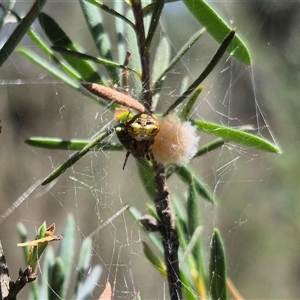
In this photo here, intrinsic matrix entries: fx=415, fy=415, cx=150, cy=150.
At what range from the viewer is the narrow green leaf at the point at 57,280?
60 centimetres

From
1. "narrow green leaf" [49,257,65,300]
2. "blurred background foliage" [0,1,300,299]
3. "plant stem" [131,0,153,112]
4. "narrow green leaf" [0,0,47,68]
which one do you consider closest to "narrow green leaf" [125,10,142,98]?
"plant stem" [131,0,153,112]

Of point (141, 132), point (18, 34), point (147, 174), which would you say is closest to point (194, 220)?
point (147, 174)

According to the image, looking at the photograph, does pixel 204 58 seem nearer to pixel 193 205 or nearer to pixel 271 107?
pixel 271 107

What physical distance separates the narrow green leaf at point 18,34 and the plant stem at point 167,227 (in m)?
0.20

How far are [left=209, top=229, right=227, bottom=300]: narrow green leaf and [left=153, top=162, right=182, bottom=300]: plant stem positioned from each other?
4 centimetres

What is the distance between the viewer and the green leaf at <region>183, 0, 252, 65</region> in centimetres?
46

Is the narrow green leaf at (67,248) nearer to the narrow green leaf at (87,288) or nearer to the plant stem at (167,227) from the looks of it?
the narrow green leaf at (87,288)

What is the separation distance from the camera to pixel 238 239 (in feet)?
6.80

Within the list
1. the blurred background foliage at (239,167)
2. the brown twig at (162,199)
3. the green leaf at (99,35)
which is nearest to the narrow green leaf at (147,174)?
the brown twig at (162,199)

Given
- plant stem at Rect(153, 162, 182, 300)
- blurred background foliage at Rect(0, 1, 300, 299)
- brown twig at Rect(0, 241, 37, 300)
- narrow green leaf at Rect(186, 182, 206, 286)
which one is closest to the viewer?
brown twig at Rect(0, 241, 37, 300)

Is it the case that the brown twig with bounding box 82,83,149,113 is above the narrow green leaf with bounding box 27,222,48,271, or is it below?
above

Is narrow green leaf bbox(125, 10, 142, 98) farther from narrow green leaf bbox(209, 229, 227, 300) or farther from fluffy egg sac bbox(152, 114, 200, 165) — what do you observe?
narrow green leaf bbox(209, 229, 227, 300)

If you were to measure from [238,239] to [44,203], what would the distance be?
1.06 meters

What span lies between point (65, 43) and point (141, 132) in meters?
0.16
